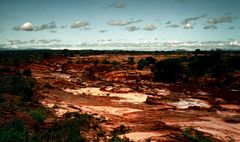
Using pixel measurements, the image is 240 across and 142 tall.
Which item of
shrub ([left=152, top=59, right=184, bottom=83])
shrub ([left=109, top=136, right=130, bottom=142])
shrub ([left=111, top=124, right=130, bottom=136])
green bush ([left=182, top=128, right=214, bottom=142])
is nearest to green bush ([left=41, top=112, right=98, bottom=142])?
shrub ([left=111, top=124, right=130, bottom=136])

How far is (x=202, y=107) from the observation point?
26859 mm

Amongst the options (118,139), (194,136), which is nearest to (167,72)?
(194,136)

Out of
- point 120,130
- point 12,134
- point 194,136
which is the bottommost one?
point 194,136

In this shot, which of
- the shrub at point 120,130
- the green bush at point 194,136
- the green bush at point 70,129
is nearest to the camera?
the green bush at point 70,129

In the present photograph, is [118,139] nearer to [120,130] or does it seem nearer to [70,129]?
[120,130]

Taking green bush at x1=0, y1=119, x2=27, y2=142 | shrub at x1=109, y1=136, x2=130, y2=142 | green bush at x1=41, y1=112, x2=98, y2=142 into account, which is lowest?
shrub at x1=109, y1=136, x2=130, y2=142

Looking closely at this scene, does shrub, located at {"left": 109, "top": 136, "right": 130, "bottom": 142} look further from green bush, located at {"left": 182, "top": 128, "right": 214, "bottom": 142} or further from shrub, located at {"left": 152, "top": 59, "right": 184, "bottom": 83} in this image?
shrub, located at {"left": 152, "top": 59, "right": 184, "bottom": 83}

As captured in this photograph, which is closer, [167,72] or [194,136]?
[194,136]

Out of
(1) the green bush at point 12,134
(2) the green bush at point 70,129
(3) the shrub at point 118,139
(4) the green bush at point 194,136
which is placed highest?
(1) the green bush at point 12,134

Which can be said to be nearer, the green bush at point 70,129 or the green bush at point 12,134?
the green bush at point 12,134

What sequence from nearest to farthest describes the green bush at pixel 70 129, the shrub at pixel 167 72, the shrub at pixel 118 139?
the green bush at pixel 70 129
the shrub at pixel 118 139
the shrub at pixel 167 72

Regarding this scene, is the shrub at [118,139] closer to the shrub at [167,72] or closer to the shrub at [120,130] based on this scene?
the shrub at [120,130]

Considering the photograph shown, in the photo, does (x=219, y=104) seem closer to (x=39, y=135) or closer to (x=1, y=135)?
(x=39, y=135)

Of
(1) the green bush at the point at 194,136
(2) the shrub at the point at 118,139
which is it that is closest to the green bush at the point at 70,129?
(2) the shrub at the point at 118,139
